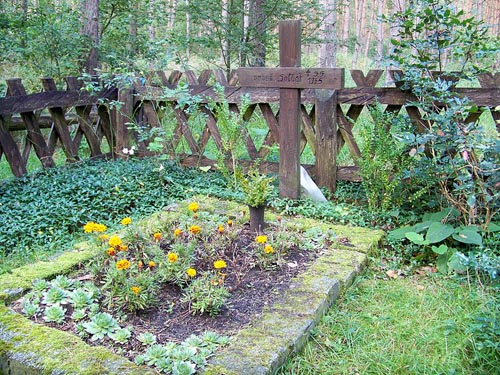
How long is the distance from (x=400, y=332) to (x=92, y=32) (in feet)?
24.0

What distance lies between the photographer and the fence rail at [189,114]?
197 inches

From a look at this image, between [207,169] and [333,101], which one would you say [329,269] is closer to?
[333,101]

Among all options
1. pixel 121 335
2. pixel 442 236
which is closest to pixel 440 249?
pixel 442 236

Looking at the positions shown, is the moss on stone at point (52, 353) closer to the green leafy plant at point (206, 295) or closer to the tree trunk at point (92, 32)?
the green leafy plant at point (206, 295)

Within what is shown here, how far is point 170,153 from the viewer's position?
6.16 metres

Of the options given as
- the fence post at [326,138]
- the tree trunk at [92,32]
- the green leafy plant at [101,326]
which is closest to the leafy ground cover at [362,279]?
the fence post at [326,138]

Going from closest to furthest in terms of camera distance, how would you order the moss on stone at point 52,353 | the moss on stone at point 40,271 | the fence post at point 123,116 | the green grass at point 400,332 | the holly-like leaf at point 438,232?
the moss on stone at point 52,353 < the green grass at point 400,332 < the moss on stone at point 40,271 < the holly-like leaf at point 438,232 < the fence post at point 123,116

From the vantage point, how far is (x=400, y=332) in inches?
115

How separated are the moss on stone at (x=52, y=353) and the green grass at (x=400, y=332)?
2.82 ft

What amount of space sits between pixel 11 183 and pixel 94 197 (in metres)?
1.04

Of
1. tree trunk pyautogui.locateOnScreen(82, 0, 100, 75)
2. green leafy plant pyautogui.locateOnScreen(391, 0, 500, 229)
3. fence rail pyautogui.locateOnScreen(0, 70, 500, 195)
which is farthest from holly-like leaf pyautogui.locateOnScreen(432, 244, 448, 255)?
tree trunk pyautogui.locateOnScreen(82, 0, 100, 75)

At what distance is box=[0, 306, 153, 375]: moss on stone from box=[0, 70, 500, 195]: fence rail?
131 inches

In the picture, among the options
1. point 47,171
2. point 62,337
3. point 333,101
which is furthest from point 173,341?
point 47,171

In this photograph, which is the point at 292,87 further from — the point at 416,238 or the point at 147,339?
the point at 147,339
